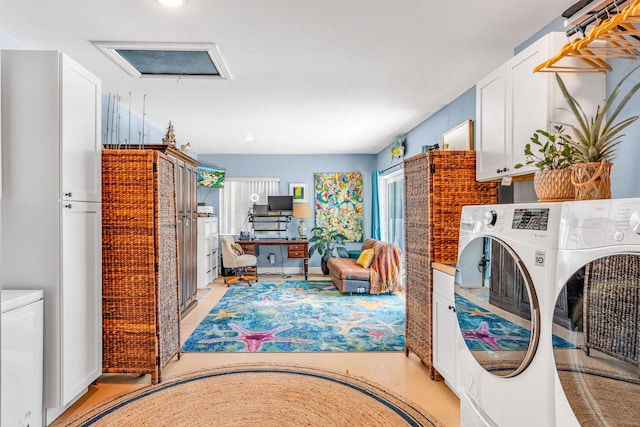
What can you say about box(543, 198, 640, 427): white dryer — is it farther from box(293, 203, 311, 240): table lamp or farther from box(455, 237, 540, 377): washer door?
box(293, 203, 311, 240): table lamp

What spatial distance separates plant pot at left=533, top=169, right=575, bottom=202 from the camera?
5.27 feet

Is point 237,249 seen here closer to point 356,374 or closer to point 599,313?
point 356,374

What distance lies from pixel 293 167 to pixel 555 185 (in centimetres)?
608

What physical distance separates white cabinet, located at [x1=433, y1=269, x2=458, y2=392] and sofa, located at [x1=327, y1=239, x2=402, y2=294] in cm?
274

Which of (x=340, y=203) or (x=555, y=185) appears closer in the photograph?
(x=555, y=185)

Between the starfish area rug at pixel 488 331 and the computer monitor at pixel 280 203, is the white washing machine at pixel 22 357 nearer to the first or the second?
the starfish area rug at pixel 488 331

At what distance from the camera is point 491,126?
2.47m

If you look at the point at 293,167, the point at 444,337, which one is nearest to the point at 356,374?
the point at 444,337

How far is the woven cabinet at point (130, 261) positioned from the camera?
2.54 meters

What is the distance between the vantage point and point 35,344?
1.95m

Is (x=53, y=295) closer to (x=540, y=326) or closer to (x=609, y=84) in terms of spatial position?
(x=540, y=326)

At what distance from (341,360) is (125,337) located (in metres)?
1.61

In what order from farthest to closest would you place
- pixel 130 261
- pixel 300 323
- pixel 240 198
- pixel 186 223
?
pixel 240 198 → pixel 186 223 → pixel 300 323 → pixel 130 261

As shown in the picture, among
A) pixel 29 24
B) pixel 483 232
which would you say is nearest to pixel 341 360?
pixel 483 232
